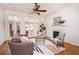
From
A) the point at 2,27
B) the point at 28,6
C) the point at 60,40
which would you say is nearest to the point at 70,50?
the point at 60,40

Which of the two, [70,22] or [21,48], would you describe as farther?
[70,22]

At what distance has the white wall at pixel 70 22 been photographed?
1.91 m

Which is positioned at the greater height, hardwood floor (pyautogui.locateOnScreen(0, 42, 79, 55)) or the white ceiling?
the white ceiling

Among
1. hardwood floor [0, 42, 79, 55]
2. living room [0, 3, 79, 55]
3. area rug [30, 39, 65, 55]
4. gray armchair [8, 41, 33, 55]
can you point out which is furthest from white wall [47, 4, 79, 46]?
gray armchair [8, 41, 33, 55]

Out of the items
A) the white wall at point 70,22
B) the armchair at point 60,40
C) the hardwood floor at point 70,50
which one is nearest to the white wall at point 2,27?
the white wall at point 70,22

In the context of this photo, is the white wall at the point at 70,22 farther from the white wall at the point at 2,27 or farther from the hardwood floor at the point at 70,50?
the white wall at the point at 2,27

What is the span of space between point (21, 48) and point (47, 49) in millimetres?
536

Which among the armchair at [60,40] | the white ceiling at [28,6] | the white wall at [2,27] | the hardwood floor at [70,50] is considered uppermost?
the white ceiling at [28,6]

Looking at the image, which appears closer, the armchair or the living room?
the living room

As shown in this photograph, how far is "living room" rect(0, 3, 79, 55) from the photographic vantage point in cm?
188

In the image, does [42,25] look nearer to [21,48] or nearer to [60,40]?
[60,40]

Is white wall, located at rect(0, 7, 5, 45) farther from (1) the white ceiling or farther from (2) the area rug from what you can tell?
(2) the area rug

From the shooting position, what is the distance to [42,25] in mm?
1951
